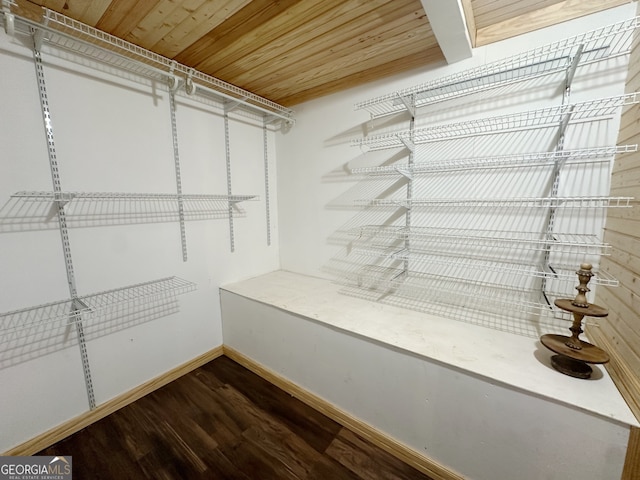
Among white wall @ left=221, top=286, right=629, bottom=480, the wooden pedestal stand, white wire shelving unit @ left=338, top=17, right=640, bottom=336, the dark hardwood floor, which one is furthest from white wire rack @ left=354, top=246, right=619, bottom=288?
the dark hardwood floor

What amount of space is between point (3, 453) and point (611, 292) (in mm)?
2963

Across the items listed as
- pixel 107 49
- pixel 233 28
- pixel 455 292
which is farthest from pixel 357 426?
pixel 107 49

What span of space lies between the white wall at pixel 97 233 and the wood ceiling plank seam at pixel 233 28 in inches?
13.9

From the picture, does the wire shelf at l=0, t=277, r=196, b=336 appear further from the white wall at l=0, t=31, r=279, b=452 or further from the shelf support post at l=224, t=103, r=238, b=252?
the shelf support post at l=224, t=103, r=238, b=252

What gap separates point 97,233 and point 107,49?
102 cm

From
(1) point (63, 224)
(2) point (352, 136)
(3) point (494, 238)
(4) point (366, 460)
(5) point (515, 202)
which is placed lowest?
(4) point (366, 460)

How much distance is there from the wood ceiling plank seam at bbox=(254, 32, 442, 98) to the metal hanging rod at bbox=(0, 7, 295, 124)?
52cm

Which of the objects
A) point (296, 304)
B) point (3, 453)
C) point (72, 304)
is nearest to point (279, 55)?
point (296, 304)

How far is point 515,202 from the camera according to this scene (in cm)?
145

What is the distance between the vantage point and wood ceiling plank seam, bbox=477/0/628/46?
1183 millimetres

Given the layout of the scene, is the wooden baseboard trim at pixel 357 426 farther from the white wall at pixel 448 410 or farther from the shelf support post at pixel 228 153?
the shelf support post at pixel 228 153

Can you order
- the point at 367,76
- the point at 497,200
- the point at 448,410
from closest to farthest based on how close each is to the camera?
1. the point at 448,410
2. the point at 497,200
3. the point at 367,76

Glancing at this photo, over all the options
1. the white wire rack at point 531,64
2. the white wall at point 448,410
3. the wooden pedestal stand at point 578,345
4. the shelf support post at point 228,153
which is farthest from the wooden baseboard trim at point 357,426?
the white wire rack at point 531,64

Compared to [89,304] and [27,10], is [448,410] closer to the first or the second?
[89,304]
